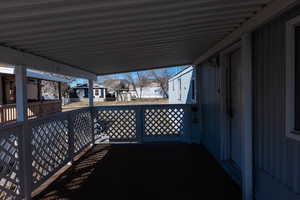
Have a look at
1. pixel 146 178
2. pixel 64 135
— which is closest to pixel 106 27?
pixel 146 178

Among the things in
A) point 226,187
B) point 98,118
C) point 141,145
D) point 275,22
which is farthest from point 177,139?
point 275,22

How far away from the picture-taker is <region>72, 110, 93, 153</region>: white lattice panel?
4.59 metres

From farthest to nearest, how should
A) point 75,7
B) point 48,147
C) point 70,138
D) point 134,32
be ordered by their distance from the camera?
point 70,138 < point 48,147 < point 134,32 < point 75,7

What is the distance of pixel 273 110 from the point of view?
2.14 meters

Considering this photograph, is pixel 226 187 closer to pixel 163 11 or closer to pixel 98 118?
pixel 163 11

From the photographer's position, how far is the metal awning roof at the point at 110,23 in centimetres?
169

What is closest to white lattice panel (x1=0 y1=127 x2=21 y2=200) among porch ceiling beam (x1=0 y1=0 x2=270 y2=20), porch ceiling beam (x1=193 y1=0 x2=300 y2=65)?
porch ceiling beam (x1=0 y1=0 x2=270 y2=20)

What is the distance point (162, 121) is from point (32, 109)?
6604 millimetres

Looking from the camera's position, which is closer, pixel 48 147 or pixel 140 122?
pixel 48 147

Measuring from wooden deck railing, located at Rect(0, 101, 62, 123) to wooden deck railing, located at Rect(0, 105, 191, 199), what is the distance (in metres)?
4.38

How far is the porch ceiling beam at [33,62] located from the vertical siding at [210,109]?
2934 millimetres

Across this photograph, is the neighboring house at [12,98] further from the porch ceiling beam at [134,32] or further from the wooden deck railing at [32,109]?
the porch ceiling beam at [134,32]

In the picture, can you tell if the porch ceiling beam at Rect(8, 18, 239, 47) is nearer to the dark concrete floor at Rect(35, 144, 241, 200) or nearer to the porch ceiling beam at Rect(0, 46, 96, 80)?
the porch ceiling beam at Rect(0, 46, 96, 80)

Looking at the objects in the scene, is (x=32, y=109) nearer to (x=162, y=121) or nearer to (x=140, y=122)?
(x=140, y=122)
